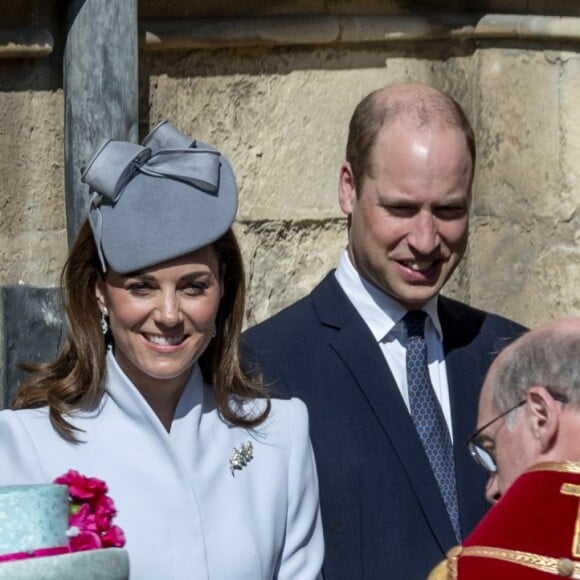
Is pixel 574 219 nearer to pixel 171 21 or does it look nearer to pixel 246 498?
pixel 171 21

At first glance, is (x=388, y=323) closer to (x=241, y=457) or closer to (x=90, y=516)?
(x=241, y=457)

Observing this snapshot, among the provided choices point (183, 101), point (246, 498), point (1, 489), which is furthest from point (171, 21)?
point (1, 489)

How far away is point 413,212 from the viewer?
151 inches

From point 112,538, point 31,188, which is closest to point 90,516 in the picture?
point 112,538

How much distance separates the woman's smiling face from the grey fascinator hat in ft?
0.11

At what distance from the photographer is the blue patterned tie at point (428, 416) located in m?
3.82

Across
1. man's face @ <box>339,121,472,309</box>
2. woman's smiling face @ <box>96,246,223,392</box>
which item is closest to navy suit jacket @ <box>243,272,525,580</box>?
man's face @ <box>339,121,472,309</box>

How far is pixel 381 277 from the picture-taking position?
388cm

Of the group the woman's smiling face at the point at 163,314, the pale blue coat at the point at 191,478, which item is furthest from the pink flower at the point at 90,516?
the woman's smiling face at the point at 163,314

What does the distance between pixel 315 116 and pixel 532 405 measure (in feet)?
6.35

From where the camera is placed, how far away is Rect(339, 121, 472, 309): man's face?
383cm

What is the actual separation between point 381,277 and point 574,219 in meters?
1.07

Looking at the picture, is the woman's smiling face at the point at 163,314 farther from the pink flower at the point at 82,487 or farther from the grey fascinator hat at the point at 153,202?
the pink flower at the point at 82,487

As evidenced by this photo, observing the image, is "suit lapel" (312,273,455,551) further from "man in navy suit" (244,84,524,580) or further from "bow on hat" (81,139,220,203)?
"bow on hat" (81,139,220,203)
